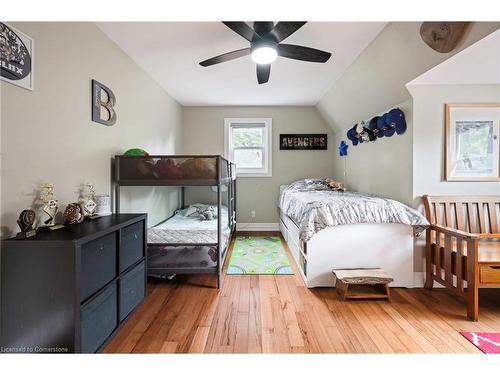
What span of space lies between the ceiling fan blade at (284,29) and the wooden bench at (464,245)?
199 cm

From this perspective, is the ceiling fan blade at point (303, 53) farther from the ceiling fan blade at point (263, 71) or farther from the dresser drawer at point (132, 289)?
the dresser drawer at point (132, 289)

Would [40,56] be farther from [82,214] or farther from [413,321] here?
[413,321]

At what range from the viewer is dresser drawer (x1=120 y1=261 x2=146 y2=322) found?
1656 millimetres

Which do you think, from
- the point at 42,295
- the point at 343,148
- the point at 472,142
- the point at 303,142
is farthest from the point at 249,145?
the point at 42,295

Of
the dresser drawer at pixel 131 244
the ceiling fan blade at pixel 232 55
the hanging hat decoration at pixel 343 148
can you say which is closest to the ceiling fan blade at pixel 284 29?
the ceiling fan blade at pixel 232 55

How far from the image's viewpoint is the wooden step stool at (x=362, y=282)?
2070 millimetres

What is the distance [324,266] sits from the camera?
231cm

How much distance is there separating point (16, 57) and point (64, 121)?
1.46 ft

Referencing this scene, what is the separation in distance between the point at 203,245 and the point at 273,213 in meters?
2.47

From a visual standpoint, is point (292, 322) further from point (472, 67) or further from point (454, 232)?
point (472, 67)

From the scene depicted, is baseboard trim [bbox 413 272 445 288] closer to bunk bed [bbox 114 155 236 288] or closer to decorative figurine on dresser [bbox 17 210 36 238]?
bunk bed [bbox 114 155 236 288]

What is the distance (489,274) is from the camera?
5.77 ft

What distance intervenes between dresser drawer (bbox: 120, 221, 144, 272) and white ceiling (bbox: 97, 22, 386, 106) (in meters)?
1.71
